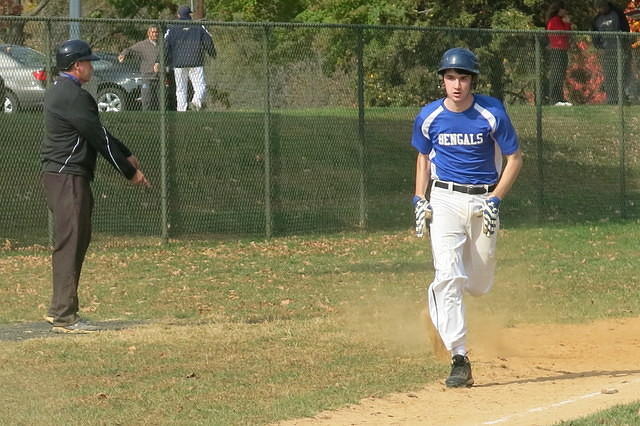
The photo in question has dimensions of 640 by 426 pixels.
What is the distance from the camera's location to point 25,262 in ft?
51.0

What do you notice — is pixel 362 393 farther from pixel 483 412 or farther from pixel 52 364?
pixel 52 364

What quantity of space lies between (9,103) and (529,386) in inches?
374

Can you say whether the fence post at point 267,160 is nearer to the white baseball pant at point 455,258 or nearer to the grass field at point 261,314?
the grass field at point 261,314

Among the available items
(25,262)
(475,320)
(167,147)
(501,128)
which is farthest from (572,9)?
(501,128)

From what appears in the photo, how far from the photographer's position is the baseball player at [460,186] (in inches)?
352

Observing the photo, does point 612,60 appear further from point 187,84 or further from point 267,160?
point 187,84

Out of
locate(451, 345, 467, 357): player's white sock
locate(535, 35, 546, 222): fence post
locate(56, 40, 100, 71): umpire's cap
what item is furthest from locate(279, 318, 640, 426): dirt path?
locate(535, 35, 546, 222): fence post

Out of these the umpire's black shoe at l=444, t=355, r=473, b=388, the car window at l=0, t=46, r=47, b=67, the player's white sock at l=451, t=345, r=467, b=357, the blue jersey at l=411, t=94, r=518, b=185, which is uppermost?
the car window at l=0, t=46, r=47, b=67

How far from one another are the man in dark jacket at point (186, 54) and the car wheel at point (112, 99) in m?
0.72

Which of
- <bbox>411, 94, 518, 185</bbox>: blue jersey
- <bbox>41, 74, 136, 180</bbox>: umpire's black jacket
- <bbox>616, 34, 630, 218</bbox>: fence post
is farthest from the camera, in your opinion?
<bbox>616, 34, 630, 218</bbox>: fence post

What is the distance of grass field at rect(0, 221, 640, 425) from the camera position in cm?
856

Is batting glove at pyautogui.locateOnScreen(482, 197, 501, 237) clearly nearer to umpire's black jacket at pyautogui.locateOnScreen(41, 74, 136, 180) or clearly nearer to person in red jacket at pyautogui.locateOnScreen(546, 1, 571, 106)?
umpire's black jacket at pyautogui.locateOnScreen(41, 74, 136, 180)

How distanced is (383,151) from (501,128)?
413 inches

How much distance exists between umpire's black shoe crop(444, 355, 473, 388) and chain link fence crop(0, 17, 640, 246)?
9031mm
